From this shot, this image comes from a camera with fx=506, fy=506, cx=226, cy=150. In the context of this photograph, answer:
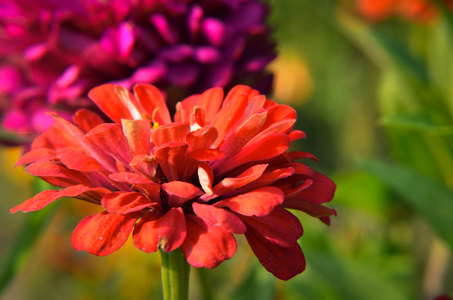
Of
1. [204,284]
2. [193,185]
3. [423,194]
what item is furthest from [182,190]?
[423,194]

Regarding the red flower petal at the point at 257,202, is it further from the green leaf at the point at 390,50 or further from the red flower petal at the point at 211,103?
the green leaf at the point at 390,50

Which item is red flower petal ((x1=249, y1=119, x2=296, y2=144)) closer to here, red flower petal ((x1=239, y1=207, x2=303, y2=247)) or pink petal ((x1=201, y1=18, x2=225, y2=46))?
red flower petal ((x1=239, y1=207, x2=303, y2=247))

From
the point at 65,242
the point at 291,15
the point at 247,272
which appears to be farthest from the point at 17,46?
the point at 291,15

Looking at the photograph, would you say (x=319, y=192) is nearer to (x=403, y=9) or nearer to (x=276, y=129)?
(x=276, y=129)

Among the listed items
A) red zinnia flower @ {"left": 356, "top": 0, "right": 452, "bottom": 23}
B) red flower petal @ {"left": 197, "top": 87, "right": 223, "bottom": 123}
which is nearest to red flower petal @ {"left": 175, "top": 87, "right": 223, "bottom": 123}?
red flower petal @ {"left": 197, "top": 87, "right": 223, "bottom": 123}

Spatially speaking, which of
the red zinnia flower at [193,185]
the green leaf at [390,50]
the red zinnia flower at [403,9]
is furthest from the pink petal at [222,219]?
the red zinnia flower at [403,9]

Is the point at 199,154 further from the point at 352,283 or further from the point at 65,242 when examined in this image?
the point at 65,242

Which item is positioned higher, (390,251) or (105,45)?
(105,45)
